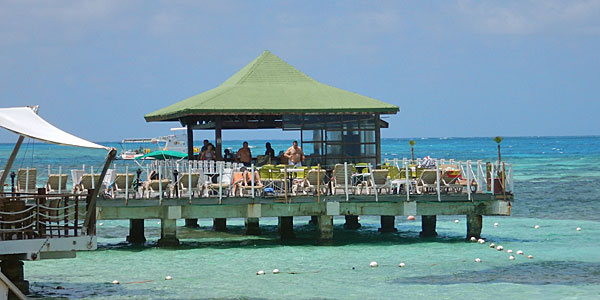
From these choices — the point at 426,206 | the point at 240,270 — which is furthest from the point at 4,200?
the point at 426,206

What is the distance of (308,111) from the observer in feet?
87.7

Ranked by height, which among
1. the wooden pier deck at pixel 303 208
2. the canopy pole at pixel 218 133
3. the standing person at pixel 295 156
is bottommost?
the wooden pier deck at pixel 303 208

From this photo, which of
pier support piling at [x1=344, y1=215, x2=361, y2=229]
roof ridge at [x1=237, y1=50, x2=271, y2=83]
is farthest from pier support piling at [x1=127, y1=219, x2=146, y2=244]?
pier support piling at [x1=344, y1=215, x2=361, y2=229]

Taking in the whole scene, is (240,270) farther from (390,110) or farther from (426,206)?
(390,110)

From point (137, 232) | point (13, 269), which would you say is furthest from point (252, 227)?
point (13, 269)

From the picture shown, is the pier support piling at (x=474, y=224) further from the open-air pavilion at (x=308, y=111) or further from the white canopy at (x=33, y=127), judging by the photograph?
the white canopy at (x=33, y=127)

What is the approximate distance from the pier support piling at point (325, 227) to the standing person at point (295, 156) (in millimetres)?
2227

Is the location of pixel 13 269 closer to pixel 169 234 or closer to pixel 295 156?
pixel 169 234

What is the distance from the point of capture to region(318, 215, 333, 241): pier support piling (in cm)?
2556

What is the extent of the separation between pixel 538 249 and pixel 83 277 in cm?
1224

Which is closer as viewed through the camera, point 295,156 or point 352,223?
point 295,156

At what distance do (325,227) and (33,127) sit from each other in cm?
1069

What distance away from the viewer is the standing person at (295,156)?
27.2 m

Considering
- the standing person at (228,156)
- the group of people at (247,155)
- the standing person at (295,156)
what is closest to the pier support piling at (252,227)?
the group of people at (247,155)
